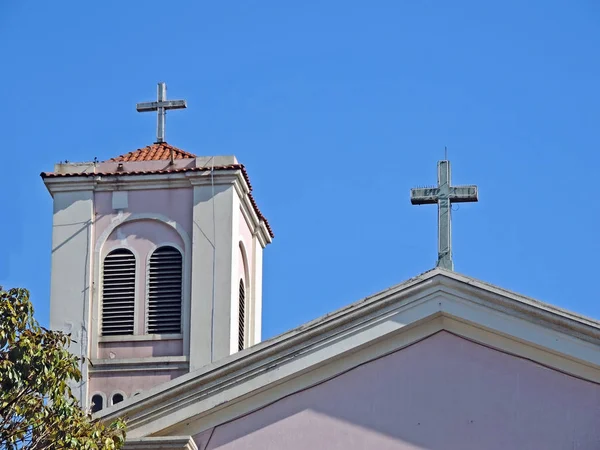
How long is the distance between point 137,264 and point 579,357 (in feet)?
37.4

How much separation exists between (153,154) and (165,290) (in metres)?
2.30

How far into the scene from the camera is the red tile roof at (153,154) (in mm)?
27734

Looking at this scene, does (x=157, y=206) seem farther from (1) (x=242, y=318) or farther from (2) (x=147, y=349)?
(2) (x=147, y=349)

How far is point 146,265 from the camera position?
1064 inches

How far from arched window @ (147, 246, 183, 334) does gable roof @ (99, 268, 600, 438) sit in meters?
9.65

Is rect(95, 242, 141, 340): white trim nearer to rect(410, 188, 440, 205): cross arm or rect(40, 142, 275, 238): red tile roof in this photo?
rect(40, 142, 275, 238): red tile roof

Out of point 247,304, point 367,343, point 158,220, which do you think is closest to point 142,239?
point 158,220

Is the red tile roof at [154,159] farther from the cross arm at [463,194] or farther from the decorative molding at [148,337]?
the cross arm at [463,194]

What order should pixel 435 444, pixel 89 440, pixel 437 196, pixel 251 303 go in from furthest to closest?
pixel 251 303, pixel 437 196, pixel 435 444, pixel 89 440

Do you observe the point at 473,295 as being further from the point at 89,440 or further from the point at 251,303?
the point at 251,303

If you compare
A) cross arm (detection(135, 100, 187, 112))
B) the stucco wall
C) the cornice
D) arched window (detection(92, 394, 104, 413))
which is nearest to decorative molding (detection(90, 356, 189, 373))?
arched window (detection(92, 394, 104, 413))

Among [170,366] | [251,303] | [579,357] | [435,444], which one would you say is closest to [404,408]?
[435,444]

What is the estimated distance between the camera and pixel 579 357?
16.7 m

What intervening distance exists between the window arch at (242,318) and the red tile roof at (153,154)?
2070 mm
